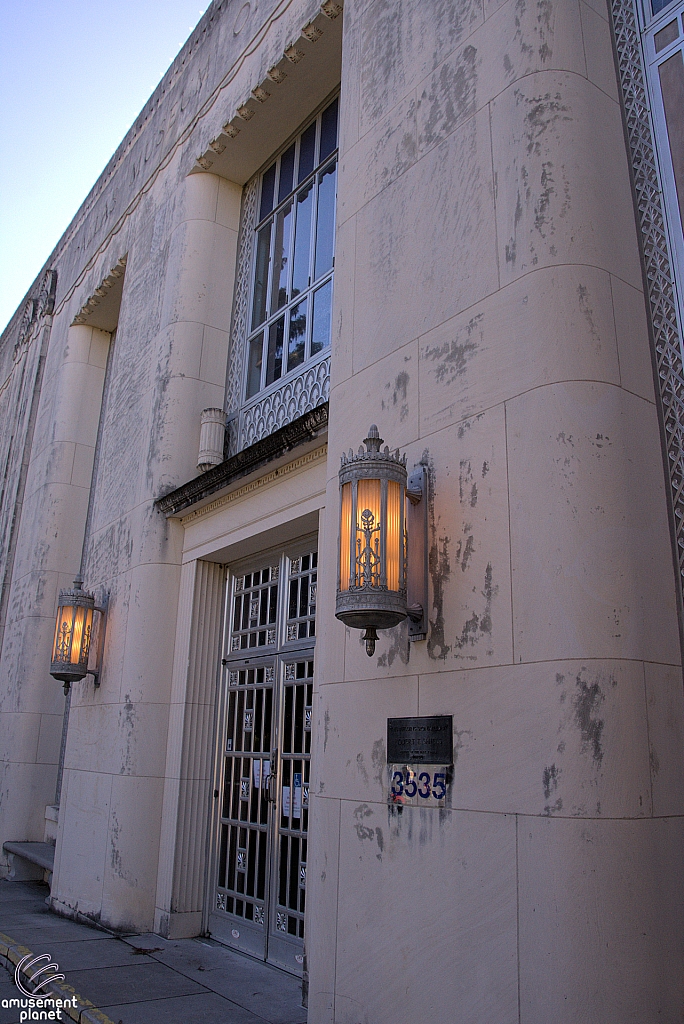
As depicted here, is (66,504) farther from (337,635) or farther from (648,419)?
(648,419)

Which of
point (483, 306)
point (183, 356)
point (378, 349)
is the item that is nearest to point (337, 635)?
point (378, 349)

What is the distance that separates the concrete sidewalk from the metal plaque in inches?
86.3

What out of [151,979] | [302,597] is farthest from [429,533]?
[151,979]

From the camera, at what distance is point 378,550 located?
13.3 feet

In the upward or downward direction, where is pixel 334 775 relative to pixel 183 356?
downward

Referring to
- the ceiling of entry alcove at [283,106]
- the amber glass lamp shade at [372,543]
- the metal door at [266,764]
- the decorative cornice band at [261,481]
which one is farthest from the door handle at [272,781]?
the ceiling of entry alcove at [283,106]

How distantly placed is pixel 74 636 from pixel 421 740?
5713 mm

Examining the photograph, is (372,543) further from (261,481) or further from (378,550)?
(261,481)

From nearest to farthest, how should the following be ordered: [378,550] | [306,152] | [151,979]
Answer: [378,550] < [151,979] < [306,152]

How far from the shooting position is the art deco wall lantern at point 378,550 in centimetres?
402

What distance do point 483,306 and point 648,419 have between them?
3.63 feet

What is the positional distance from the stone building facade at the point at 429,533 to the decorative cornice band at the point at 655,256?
2cm

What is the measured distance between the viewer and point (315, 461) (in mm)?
6430

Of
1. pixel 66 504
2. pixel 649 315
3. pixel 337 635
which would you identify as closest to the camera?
pixel 649 315
